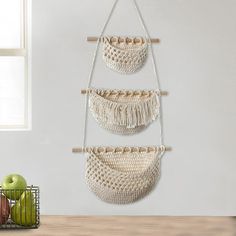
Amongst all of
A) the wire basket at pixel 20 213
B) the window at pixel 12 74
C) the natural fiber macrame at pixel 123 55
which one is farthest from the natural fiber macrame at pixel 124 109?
the wire basket at pixel 20 213

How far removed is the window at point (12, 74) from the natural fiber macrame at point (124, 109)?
435 millimetres

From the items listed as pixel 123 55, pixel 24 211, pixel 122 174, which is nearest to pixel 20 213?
pixel 24 211

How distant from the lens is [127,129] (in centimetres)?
352

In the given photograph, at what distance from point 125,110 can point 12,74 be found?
72cm

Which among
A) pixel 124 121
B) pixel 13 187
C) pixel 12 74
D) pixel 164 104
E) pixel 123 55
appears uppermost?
pixel 123 55

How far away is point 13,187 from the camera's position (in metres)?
1.74

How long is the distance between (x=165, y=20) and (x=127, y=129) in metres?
0.68

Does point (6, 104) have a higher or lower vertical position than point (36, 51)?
lower

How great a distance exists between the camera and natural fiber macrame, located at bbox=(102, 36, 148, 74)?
11.4 feet

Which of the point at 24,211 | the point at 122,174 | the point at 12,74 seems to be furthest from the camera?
the point at 12,74

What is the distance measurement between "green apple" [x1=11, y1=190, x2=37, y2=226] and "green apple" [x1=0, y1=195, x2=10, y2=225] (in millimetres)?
18

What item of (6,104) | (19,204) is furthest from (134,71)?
(19,204)

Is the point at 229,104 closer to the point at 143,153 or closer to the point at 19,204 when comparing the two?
the point at 143,153

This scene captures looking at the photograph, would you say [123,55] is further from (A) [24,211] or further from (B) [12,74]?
(A) [24,211]
